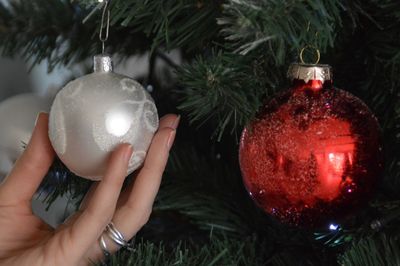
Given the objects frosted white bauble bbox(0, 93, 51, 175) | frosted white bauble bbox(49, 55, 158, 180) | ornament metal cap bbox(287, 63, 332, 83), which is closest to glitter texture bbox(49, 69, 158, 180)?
frosted white bauble bbox(49, 55, 158, 180)

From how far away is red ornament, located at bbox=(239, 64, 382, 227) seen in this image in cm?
36

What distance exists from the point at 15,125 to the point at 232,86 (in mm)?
310

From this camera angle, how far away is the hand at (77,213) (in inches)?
14.5

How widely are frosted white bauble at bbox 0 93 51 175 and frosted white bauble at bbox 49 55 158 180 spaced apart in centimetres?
22

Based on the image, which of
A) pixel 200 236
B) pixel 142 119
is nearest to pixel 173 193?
pixel 200 236

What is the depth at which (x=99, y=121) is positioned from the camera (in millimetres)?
359

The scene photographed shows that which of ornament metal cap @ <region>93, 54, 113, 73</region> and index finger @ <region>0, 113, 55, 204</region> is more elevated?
ornament metal cap @ <region>93, 54, 113, 73</region>

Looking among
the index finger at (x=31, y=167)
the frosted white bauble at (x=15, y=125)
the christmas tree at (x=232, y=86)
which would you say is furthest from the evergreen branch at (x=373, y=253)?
the frosted white bauble at (x=15, y=125)

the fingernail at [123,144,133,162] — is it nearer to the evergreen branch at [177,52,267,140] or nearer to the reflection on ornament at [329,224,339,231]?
the evergreen branch at [177,52,267,140]

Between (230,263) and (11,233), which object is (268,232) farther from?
(11,233)

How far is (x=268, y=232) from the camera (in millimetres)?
495

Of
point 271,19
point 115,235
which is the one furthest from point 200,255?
point 271,19

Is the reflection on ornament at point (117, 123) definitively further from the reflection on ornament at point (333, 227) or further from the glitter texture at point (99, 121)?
the reflection on ornament at point (333, 227)

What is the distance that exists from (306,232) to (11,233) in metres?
0.25
